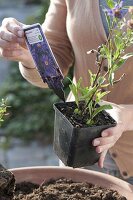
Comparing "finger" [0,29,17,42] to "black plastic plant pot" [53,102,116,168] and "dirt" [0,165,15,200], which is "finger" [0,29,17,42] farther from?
"dirt" [0,165,15,200]

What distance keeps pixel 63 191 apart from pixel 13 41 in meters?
0.49

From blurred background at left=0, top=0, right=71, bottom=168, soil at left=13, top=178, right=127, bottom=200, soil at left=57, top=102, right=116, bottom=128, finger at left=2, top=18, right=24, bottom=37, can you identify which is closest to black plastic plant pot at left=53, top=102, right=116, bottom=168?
soil at left=57, top=102, right=116, bottom=128

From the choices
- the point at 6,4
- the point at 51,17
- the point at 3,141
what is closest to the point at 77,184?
the point at 51,17

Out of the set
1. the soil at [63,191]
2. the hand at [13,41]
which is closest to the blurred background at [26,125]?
the hand at [13,41]

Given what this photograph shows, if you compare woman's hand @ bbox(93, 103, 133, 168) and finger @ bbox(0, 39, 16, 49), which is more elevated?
finger @ bbox(0, 39, 16, 49)

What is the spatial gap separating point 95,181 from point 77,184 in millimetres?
55

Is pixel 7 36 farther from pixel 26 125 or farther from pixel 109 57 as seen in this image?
pixel 26 125

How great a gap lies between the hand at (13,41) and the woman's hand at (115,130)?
36 centimetres

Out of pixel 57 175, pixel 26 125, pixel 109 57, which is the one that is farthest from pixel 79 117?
pixel 26 125

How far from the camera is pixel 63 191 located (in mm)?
1619

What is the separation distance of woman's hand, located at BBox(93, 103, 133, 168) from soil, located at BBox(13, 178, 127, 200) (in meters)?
0.11

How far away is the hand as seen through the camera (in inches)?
66.7

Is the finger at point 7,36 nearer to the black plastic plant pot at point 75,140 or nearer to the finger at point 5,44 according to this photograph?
the finger at point 5,44

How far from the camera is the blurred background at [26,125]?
3.81 m
